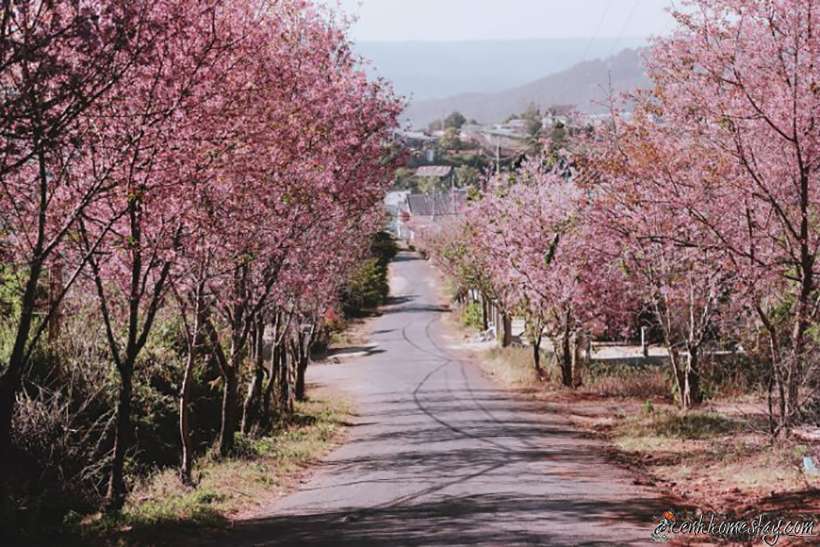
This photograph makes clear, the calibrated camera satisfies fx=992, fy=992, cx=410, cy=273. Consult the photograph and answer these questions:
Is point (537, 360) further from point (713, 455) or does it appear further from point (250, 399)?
point (713, 455)

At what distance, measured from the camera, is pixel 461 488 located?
12375 millimetres

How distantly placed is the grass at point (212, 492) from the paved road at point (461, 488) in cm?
46

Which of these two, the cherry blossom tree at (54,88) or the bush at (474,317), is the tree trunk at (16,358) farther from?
the bush at (474,317)

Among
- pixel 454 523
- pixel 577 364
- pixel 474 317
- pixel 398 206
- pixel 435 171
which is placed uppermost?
pixel 435 171

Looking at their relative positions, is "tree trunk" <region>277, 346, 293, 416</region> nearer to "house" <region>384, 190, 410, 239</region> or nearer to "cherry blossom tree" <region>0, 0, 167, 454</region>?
"cherry blossom tree" <region>0, 0, 167, 454</region>

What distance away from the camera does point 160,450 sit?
51.7ft

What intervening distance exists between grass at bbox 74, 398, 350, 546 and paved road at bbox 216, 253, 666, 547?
0.46 m

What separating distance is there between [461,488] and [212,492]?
312 cm

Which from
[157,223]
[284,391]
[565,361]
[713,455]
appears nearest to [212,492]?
[157,223]

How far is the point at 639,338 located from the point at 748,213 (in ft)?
91.0

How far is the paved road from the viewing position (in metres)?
9.38

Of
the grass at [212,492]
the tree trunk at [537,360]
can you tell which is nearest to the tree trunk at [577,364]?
the tree trunk at [537,360]

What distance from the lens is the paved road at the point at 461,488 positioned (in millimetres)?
9375

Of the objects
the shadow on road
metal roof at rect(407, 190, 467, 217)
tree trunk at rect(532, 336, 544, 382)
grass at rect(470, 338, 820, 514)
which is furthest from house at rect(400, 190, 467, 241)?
the shadow on road
